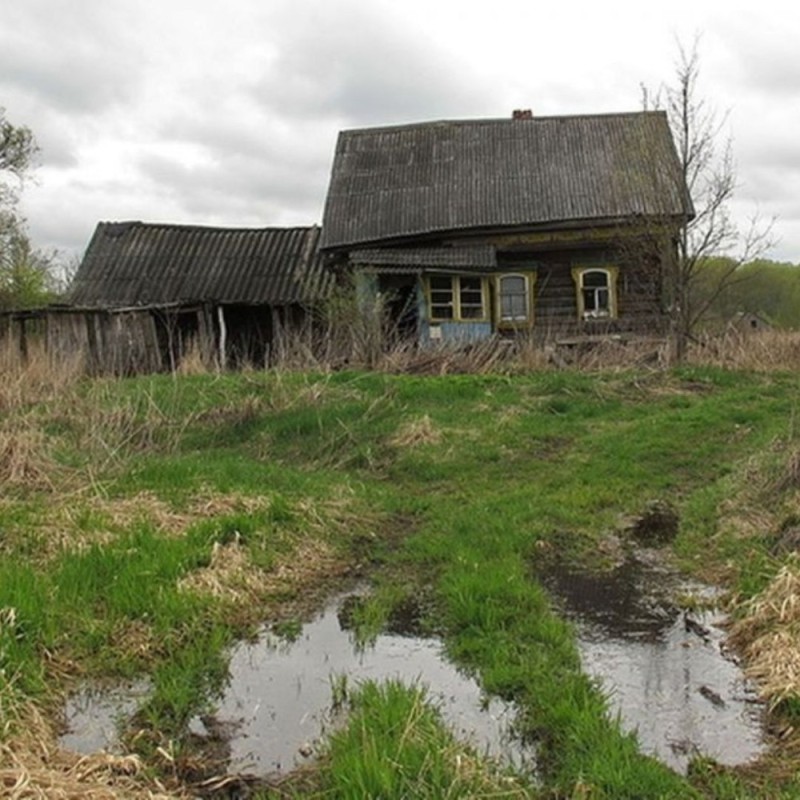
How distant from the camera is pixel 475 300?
65.0 feet

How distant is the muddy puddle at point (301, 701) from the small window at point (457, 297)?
14.9 m

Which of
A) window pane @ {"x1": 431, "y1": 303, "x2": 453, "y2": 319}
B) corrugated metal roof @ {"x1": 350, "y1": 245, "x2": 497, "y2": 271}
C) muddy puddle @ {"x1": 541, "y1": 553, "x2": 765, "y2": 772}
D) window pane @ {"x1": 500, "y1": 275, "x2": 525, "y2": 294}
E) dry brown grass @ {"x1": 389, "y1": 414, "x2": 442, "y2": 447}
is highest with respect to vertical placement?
corrugated metal roof @ {"x1": 350, "y1": 245, "x2": 497, "y2": 271}

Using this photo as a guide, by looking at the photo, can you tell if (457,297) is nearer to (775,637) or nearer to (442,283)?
(442,283)

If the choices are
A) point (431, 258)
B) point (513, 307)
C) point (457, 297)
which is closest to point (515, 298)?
point (513, 307)

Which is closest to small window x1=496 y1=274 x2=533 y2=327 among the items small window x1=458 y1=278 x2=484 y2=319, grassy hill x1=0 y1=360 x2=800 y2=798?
small window x1=458 y1=278 x2=484 y2=319

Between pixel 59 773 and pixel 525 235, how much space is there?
60.5ft

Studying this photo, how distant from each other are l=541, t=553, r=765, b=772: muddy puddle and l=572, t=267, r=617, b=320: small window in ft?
48.3

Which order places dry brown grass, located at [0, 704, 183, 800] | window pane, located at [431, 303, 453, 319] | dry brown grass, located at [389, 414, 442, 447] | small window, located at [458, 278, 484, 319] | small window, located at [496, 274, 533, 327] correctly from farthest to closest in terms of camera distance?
small window, located at [496, 274, 533, 327], small window, located at [458, 278, 484, 319], window pane, located at [431, 303, 453, 319], dry brown grass, located at [389, 414, 442, 447], dry brown grass, located at [0, 704, 183, 800]

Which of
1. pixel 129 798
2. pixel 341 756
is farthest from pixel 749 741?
pixel 129 798

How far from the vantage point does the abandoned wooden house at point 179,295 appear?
18688 millimetres

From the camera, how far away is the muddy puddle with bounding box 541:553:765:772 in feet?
11.8

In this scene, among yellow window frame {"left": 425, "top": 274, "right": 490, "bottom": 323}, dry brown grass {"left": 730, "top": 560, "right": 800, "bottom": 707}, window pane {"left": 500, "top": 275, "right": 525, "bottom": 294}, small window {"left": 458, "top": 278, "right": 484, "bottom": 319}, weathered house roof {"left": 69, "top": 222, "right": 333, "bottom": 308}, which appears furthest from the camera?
weathered house roof {"left": 69, "top": 222, "right": 333, "bottom": 308}

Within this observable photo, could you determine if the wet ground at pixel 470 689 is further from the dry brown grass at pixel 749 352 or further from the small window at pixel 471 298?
the small window at pixel 471 298

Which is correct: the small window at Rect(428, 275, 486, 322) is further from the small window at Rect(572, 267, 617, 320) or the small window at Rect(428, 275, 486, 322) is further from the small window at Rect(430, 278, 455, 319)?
the small window at Rect(572, 267, 617, 320)
